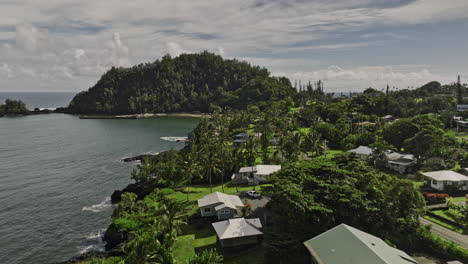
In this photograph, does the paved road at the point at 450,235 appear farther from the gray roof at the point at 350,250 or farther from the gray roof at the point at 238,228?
the gray roof at the point at 238,228

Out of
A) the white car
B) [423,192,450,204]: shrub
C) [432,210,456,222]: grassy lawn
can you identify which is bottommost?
[432,210,456,222]: grassy lawn

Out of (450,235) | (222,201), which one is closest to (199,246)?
→ (222,201)

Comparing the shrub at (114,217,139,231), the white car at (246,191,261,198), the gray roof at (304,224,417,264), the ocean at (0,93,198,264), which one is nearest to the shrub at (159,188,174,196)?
the ocean at (0,93,198,264)

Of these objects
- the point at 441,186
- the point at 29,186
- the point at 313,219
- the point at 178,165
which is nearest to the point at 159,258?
the point at 313,219

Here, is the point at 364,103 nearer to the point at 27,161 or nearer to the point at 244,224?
the point at 244,224

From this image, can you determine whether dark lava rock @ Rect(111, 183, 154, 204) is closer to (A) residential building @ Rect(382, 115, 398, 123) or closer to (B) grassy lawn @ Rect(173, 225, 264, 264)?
(B) grassy lawn @ Rect(173, 225, 264, 264)

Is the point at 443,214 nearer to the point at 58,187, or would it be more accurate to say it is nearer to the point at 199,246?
the point at 199,246

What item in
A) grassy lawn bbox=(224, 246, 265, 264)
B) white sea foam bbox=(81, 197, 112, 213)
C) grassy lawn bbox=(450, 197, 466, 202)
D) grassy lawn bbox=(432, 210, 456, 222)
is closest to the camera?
grassy lawn bbox=(224, 246, 265, 264)
